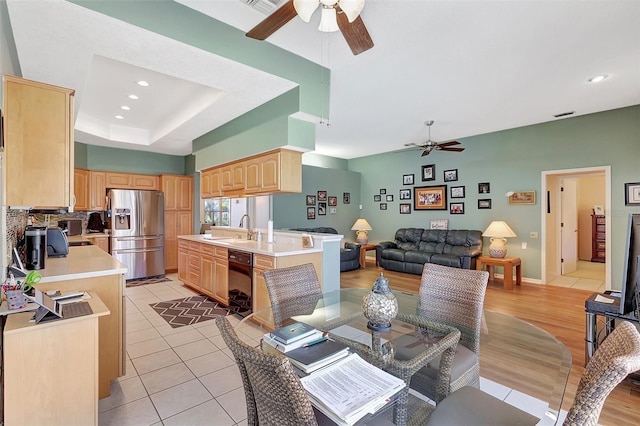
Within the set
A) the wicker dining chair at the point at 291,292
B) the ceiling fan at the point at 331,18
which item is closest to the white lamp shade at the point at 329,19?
the ceiling fan at the point at 331,18

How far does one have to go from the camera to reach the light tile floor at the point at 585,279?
5199 millimetres

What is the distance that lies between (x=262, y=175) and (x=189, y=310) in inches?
80.3

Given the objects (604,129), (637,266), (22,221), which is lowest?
(637,266)

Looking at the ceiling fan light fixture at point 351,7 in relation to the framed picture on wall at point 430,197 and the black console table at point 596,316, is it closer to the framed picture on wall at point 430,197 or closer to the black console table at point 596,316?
the black console table at point 596,316

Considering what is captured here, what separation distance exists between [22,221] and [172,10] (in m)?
2.45

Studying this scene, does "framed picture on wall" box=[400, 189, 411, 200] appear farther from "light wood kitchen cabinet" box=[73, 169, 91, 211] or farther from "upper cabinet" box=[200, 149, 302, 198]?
"light wood kitchen cabinet" box=[73, 169, 91, 211]

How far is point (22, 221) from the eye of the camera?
288 centimetres

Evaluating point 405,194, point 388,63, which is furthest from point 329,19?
point 405,194

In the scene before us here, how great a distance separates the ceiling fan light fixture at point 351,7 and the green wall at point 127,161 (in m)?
5.59

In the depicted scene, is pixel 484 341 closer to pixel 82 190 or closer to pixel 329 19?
pixel 329 19

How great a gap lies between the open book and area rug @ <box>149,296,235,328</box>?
9.56 ft

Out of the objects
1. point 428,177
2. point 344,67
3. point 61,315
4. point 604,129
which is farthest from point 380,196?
point 61,315

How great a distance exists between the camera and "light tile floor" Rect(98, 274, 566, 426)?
1931 millimetres

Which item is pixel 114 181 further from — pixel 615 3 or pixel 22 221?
pixel 615 3
